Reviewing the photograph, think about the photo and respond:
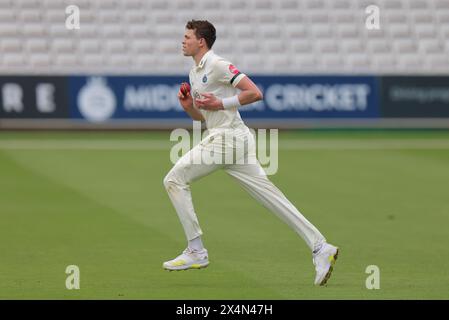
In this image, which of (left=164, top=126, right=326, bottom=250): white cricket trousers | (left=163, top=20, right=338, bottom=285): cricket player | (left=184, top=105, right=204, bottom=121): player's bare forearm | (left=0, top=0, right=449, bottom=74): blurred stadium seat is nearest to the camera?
(left=163, top=20, right=338, bottom=285): cricket player

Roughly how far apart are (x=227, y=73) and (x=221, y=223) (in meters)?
4.22


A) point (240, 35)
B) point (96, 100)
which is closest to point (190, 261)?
point (96, 100)

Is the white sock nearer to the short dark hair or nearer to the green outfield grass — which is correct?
the green outfield grass

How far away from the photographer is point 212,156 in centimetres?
929

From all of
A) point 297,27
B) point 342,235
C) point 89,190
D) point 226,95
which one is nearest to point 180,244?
point 342,235

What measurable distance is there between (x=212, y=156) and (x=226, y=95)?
52cm

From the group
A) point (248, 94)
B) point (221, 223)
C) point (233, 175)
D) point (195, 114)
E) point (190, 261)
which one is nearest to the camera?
point (248, 94)

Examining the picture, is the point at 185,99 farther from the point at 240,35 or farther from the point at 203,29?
the point at 240,35

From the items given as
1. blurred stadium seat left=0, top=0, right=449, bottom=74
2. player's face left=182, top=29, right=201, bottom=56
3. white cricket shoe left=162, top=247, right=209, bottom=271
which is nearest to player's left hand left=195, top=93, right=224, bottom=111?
player's face left=182, top=29, right=201, bottom=56

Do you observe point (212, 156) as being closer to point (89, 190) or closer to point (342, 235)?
point (342, 235)

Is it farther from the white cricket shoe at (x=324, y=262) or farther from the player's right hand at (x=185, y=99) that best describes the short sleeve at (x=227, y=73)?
the white cricket shoe at (x=324, y=262)

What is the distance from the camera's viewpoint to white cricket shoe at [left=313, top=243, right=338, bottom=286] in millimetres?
9000

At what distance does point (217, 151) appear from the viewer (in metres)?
9.30

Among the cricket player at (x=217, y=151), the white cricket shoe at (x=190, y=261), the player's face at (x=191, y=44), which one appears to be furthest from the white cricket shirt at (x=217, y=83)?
the white cricket shoe at (x=190, y=261)
